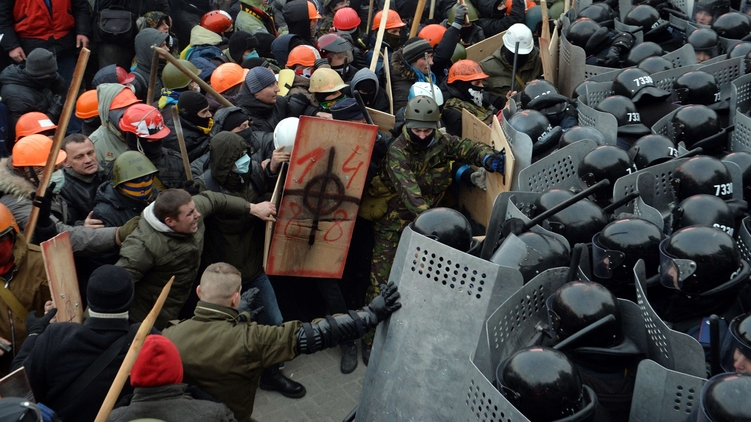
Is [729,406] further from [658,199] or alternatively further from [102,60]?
[102,60]

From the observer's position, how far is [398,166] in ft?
19.3

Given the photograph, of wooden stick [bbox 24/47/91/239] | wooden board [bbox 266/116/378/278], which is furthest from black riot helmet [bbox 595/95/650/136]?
wooden stick [bbox 24/47/91/239]

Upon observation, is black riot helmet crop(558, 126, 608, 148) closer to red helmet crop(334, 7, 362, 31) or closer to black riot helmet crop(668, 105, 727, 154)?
black riot helmet crop(668, 105, 727, 154)

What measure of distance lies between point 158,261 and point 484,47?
17.3 feet

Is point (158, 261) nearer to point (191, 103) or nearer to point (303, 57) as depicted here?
point (191, 103)

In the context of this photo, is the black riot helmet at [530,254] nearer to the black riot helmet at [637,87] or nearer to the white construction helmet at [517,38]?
the black riot helmet at [637,87]

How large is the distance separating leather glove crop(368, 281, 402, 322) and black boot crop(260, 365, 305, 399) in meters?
2.04

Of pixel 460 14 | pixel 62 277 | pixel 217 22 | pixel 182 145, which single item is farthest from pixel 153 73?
pixel 460 14

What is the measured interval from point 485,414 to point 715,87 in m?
4.49

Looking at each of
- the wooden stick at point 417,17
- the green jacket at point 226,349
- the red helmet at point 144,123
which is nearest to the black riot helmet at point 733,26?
the wooden stick at point 417,17

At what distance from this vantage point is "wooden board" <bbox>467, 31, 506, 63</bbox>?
8734mm

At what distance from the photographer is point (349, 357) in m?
6.29

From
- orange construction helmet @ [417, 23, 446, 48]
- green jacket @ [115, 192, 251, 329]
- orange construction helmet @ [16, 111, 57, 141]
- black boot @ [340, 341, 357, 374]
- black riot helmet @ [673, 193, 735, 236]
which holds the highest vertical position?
black riot helmet @ [673, 193, 735, 236]

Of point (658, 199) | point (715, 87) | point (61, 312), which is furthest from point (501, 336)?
point (715, 87)
